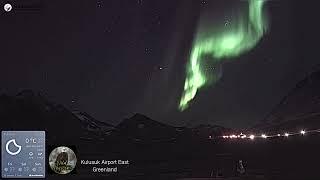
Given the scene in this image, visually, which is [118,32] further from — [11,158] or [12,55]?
[11,158]

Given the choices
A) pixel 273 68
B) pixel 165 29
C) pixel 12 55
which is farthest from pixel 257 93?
pixel 12 55

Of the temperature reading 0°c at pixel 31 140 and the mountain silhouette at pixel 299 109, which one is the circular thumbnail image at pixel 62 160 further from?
the mountain silhouette at pixel 299 109
